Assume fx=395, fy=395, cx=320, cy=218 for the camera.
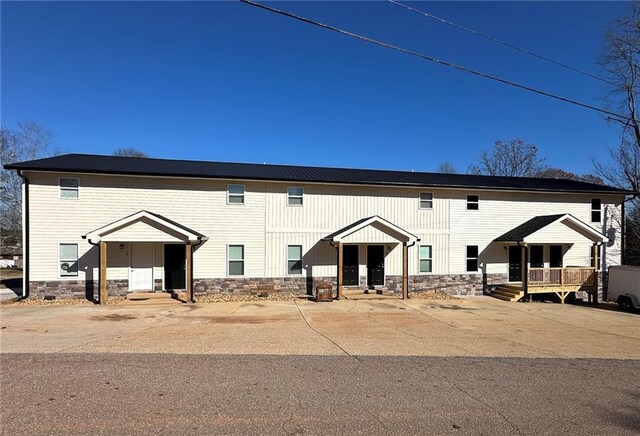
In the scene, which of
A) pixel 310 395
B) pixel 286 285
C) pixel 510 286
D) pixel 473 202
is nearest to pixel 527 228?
pixel 473 202

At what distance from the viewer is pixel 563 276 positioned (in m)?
20.0

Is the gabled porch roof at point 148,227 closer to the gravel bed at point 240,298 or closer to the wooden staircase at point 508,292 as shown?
the gravel bed at point 240,298

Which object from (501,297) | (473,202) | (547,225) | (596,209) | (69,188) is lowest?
(501,297)

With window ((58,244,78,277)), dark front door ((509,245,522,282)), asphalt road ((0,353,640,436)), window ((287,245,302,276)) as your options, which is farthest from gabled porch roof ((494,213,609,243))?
window ((58,244,78,277))

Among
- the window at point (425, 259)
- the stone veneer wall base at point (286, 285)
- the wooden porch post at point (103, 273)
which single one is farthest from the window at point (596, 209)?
the wooden porch post at point (103, 273)

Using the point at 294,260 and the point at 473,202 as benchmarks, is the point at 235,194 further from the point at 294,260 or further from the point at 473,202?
the point at 473,202

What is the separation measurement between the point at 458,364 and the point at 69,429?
6.04m

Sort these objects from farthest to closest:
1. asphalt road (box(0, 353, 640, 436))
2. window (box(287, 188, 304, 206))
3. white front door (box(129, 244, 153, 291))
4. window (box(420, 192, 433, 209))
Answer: window (box(420, 192, 433, 209)), window (box(287, 188, 304, 206)), white front door (box(129, 244, 153, 291)), asphalt road (box(0, 353, 640, 436))

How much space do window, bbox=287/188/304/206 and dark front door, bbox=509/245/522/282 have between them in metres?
11.7

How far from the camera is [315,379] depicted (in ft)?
20.2

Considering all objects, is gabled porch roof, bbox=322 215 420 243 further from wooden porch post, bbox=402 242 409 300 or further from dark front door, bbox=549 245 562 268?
dark front door, bbox=549 245 562 268

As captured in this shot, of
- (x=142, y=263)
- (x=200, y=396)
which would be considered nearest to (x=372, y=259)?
(x=142, y=263)

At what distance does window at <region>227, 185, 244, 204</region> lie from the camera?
58.3 ft

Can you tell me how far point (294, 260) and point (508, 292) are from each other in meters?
10.9
